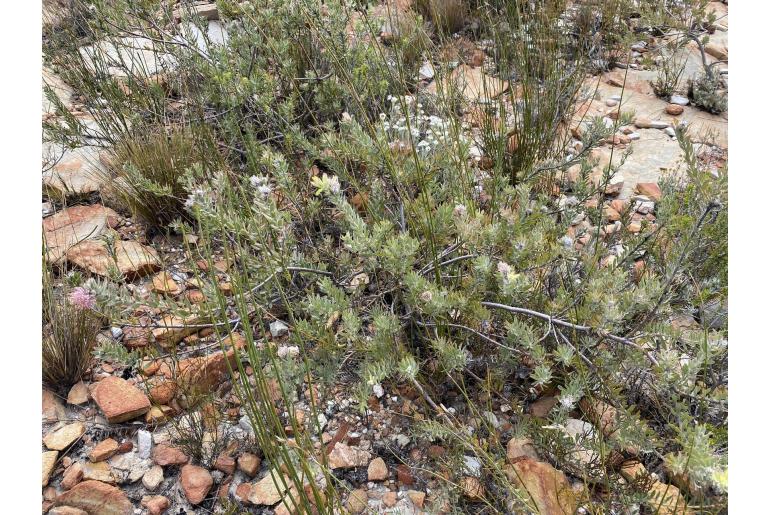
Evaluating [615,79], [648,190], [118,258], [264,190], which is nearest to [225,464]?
[264,190]

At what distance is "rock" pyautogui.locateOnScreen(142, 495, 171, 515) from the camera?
5.98ft

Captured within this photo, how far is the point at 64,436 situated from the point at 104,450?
0.16 meters

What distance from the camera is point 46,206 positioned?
2.92 metres

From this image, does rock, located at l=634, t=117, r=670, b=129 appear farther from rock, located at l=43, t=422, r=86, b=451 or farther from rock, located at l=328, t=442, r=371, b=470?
rock, located at l=43, t=422, r=86, b=451

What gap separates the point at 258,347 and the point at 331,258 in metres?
0.44

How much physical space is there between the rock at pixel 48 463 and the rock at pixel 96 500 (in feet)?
0.33

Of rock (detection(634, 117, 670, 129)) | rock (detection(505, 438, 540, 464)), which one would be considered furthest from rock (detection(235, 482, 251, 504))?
rock (detection(634, 117, 670, 129))

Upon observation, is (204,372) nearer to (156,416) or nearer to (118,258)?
(156,416)

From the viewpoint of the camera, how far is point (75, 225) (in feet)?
9.09

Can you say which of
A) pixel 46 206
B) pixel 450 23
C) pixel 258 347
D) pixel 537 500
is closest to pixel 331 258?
pixel 258 347

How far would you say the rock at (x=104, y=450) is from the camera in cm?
194

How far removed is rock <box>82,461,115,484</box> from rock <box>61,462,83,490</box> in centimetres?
2

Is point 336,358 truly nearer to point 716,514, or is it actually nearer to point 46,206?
point 716,514

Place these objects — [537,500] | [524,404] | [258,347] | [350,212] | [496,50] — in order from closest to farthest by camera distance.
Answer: [537,500]
[350,212]
[524,404]
[258,347]
[496,50]
